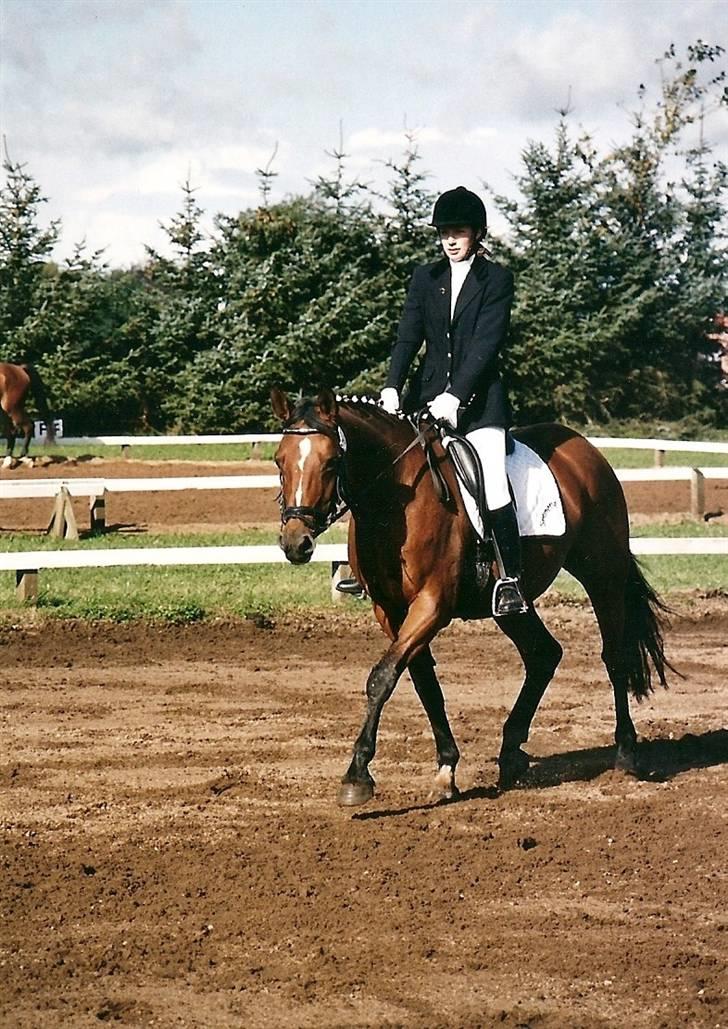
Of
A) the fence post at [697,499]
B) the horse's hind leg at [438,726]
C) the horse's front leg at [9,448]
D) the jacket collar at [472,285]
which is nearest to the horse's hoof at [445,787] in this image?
the horse's hind leg at [438,726]

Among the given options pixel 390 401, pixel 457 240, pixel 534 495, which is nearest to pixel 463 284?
pixel 457 240

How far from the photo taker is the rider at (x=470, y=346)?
22.7ft

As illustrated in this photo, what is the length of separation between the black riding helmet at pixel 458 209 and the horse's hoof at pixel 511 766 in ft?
8.97

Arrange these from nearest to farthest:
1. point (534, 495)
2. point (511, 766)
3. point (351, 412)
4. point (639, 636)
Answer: point (351, 412) < point (511, 766) < point (534, 495) < point (639, 636)

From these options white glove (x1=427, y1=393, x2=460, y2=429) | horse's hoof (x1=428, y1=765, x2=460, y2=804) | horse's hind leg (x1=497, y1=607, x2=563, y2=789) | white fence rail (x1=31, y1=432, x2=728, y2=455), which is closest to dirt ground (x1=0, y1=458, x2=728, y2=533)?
white fence rail (x1=31, y1=432, x2=728, y2=455)

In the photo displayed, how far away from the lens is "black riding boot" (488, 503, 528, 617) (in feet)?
22.9

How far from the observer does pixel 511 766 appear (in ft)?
23.9

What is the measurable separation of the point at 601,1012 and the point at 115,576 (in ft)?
31.8

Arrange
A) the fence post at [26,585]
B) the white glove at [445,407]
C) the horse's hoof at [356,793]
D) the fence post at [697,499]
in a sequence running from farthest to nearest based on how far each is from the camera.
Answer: the fence post at [697,499], the fence post at [26,585], the white glove at [445,407], the horse's hoof at [356,793]

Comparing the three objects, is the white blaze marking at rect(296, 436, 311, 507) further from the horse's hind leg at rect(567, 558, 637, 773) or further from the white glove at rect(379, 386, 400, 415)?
the horse's hind leg at rect(567, 558, 637, 773)

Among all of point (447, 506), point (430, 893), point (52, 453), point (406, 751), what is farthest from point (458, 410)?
point (52, 453)

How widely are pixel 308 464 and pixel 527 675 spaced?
2125 millimetres

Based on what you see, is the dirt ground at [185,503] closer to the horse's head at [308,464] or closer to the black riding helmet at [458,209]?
the black riding helmet at [458,209]

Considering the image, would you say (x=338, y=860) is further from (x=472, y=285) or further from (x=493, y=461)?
(x=472, y=285)
